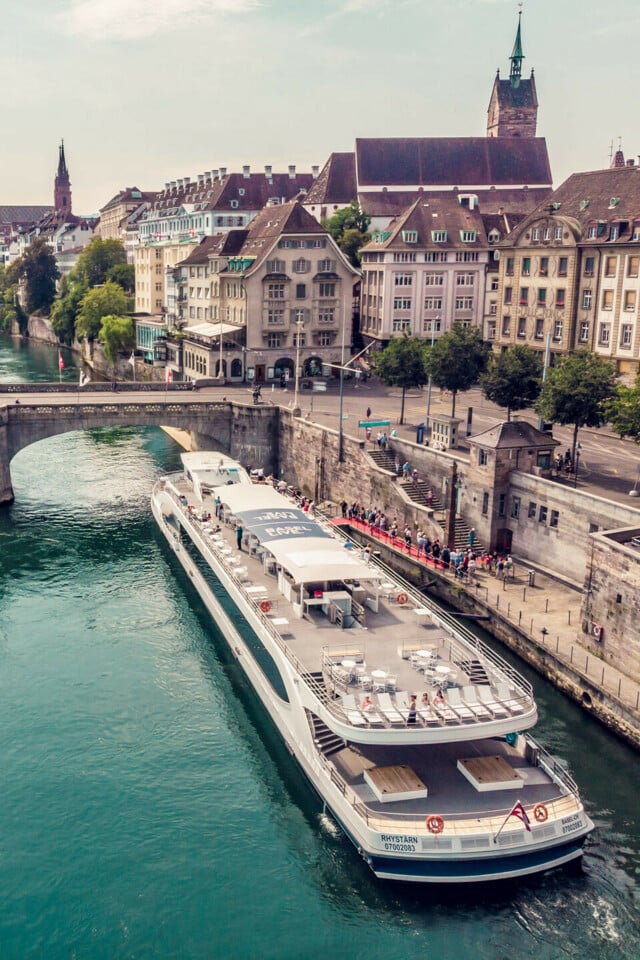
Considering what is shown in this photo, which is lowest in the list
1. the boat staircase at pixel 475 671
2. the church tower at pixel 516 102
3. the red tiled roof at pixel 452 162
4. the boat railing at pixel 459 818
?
the boat railing at pixel 459 818

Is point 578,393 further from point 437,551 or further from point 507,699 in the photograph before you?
point 507,699

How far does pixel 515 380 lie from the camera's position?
68.2m

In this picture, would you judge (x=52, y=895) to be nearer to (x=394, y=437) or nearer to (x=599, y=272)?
(x=394, y=437)

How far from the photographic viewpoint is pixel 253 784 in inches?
1414

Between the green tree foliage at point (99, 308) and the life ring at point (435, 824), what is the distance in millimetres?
122819

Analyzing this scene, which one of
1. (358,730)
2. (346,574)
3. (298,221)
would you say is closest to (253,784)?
(358,730)

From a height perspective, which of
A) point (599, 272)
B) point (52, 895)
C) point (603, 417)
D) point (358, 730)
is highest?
point (599, 272)

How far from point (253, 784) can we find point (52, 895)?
335 inches

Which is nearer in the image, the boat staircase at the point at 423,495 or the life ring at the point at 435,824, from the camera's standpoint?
the life ring at the point at 435,824

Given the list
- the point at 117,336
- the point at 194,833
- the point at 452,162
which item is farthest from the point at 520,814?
the point at 452,162

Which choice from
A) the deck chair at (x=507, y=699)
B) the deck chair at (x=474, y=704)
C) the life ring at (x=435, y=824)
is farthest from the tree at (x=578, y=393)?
the life ring at (x=435, y=824)

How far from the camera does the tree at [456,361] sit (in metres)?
74.1

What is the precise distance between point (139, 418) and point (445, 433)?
77.9 feet

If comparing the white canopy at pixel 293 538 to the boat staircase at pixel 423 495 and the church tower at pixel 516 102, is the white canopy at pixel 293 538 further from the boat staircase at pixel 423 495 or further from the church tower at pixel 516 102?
the church tower at pixel 516 102
